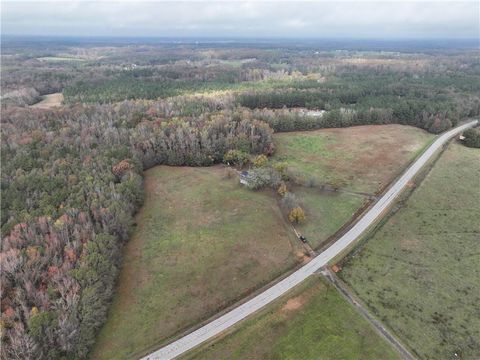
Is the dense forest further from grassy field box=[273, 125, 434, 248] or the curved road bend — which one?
the curved road bend

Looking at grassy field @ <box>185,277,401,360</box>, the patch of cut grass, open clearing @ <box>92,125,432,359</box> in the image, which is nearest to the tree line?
open clearing @ <box>92,125,432,359</box>

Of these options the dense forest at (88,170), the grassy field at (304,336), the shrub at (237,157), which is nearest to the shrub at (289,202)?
the grassy field at (304,336)

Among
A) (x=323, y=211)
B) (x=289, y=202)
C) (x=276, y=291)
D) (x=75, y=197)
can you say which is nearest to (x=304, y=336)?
(x=276, y=291)

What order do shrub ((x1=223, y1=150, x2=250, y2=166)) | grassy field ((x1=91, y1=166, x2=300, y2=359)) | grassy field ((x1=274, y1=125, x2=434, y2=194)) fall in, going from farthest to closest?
shrub ((x1=223, y1=150, x2=250, y2=166)) → grassy field ((x1=274, y1=125, x2=434, y2=194)) → grassy field ((x1=91, y1=166, x2=300, y2=359))

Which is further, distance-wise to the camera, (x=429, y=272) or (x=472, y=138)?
(x=472, y=138)

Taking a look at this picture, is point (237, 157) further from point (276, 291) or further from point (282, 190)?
point (276, 291)

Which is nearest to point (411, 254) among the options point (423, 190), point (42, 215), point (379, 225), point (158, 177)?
point (379, 225)

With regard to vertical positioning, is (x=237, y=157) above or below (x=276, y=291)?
above
